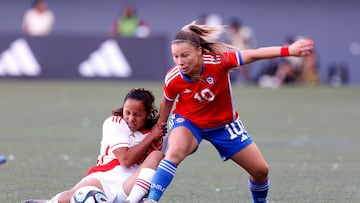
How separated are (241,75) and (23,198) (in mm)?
20399

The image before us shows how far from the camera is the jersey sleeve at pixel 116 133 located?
721 centimetres

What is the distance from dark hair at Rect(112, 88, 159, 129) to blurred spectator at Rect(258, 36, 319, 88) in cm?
1906

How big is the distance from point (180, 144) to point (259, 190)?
930mm

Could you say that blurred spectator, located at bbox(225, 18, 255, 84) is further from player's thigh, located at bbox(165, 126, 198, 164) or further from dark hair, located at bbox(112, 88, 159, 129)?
player's thigh, located at bbox(165, 126, 198, 164)

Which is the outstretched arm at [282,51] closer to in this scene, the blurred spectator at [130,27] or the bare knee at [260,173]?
the bare knee at [260,173]

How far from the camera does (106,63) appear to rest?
23438 millimetres

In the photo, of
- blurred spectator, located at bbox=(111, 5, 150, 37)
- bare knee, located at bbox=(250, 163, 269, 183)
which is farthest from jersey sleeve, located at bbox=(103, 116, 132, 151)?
blurred spectator, located at bbox=(111, 5, 150, 37)

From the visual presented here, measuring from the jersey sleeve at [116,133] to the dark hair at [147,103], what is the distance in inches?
6.6

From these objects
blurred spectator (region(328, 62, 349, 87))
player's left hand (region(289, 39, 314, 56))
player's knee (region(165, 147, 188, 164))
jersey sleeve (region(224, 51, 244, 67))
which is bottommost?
blurred spectator (region(328, 62, 349, 87))

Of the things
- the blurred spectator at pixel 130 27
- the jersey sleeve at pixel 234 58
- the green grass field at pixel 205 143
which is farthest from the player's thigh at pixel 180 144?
the blurred spectator at pixel 130 27

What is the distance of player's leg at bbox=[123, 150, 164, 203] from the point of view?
274 inches

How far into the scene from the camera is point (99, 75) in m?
23.7

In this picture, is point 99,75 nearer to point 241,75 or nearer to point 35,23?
point 35,23

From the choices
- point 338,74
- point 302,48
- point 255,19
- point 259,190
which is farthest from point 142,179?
point 255,19
